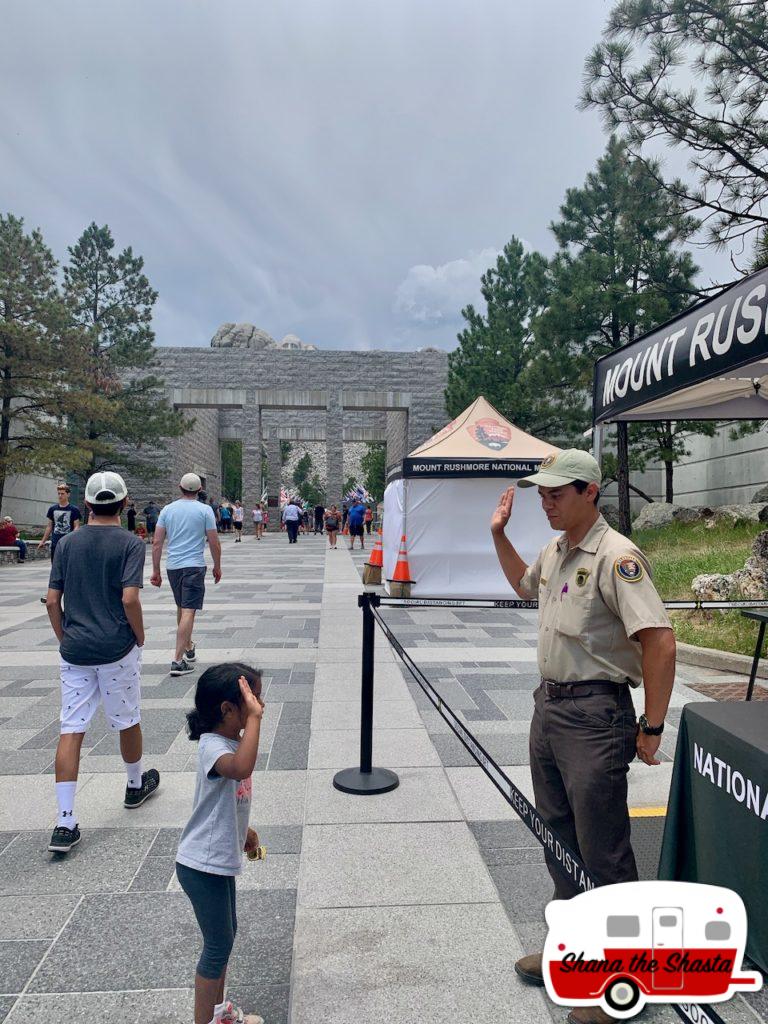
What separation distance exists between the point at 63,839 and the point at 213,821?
167 centimetres

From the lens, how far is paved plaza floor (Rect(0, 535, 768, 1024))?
7.82ft

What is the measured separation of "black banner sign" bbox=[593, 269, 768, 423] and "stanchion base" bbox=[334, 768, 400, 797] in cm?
307

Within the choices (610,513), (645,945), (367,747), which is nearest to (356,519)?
(610,513)

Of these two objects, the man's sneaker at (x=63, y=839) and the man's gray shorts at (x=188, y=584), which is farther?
the man's gray shorts at (x=188, y=584)

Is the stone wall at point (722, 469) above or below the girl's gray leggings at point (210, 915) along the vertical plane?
above

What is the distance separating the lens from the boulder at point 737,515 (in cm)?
1642

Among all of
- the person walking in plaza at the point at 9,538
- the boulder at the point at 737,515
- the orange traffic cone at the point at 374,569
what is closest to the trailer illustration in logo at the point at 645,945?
the orange traffic cone at the point at 374,569

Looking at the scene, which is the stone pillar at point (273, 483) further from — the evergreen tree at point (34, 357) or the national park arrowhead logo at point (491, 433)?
the national park arrowhead logo at point (491, 433)

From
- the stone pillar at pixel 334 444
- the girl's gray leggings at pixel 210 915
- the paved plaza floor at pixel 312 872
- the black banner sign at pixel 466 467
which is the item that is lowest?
the paved plaza floor at pixel 312 872

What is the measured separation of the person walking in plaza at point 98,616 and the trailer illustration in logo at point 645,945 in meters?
2.82

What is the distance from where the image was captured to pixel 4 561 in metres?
19.1

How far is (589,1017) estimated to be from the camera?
7.27ft

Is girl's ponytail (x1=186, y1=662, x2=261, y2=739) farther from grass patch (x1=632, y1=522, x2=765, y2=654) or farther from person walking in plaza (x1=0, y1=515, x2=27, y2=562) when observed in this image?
person walking in plaza (x1=0, y1=515, x2=27, y2=562)

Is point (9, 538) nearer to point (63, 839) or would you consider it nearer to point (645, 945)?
point (63, 839)
